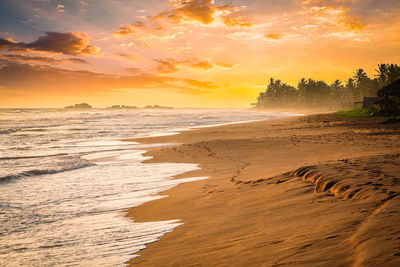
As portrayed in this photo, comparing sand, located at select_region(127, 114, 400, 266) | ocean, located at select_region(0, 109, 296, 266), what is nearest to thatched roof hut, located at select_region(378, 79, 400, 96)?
sand, located at select_region(127, 114, 400, 266)

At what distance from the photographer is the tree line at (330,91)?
72.0m

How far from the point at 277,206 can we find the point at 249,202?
72 centimetres

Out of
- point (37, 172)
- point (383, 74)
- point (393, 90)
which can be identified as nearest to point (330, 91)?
point (383, 74)

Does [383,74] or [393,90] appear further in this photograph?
[383,74]

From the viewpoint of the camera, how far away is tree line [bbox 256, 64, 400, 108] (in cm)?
7200

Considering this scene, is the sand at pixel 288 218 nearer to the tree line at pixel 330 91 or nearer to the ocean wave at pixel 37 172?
the ocean wave at pixel 37 172

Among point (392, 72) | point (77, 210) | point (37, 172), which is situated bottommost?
point (77, 210)

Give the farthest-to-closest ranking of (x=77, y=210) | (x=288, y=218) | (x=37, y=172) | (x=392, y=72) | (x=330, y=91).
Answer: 1. (x=330, y=91)
2. (x=392, y=72)
3. (x=37, y=172)
4. (x=77, y=210)
5. (x=288, y=218)

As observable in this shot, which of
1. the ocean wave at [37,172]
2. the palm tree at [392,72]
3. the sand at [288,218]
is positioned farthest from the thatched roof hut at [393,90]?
the palm tree at [392,72]

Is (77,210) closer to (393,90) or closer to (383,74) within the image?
(393,90)

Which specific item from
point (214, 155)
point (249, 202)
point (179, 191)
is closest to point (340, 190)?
point (249, 202)

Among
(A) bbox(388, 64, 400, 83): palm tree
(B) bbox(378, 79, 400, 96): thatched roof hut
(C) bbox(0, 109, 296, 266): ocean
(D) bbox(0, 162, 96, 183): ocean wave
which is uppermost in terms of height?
(A) bbox(388, 64, 400, 83): palm tree

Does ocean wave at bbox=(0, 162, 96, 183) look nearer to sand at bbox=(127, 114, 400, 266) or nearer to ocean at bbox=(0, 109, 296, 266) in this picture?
ocean at bbox=(0, 109, 296, 266)

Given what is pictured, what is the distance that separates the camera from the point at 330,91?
122m
